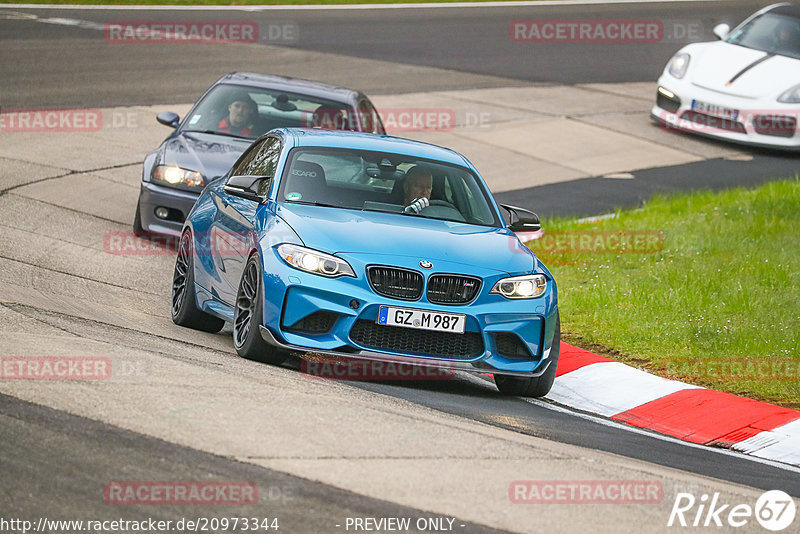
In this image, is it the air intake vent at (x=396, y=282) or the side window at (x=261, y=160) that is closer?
the air intake vent at (x=396, y=282)

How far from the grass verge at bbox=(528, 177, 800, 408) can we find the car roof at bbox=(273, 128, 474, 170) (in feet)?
6.55

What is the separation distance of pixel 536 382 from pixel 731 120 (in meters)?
12.7

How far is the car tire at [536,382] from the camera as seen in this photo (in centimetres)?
839

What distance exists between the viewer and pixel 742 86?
1972 centimetres

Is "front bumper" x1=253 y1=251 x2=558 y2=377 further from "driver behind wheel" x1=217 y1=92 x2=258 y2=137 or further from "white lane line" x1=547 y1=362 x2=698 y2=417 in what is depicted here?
"driver behind wheel" x1=217 y1=92 x2=258 y2=137

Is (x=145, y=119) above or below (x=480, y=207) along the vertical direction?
below

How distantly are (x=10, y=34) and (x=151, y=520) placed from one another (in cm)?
2175

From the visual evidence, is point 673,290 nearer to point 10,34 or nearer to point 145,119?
point 145,119

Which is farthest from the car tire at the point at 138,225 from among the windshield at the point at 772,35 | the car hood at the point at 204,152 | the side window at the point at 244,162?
the windshield at the point at 772,35

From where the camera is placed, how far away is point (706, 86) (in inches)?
790

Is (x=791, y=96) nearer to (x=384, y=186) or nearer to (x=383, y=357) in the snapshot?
(x=384, y=186)

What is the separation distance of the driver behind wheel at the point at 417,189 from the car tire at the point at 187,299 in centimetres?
170

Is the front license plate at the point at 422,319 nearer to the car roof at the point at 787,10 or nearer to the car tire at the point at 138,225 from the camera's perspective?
the car tire at the point at 138,225

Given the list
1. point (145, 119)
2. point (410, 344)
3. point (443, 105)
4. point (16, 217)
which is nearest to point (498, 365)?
point (410, 344)
